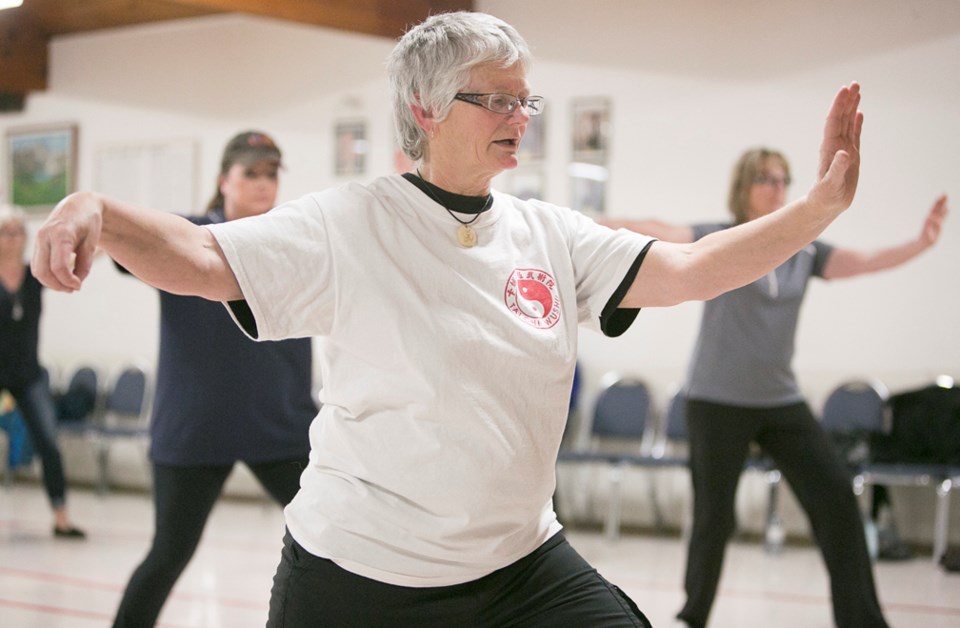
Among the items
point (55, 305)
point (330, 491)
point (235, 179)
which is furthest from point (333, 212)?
point (55, 305)

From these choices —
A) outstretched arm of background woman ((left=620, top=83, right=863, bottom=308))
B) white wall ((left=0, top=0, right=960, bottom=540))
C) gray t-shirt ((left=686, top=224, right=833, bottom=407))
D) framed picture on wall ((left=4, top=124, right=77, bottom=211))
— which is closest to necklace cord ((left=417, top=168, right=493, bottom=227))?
outstretched arm of background woman ((left=620, top=83, right=863, bottom=308))

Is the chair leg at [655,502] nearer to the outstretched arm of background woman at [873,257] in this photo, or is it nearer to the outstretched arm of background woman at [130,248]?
the outstretched arm of background woman at [873,257]

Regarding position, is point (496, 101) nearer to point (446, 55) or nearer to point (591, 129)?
point (446, 55)

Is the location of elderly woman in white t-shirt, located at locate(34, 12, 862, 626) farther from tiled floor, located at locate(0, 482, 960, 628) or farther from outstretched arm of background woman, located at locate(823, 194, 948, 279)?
tiled floor, located at locate(0, 482, 960, 628)

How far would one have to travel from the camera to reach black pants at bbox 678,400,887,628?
3.75 m

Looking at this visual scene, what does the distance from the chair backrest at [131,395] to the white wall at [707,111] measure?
0.48 m

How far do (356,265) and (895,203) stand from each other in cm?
600

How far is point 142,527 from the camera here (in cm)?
750

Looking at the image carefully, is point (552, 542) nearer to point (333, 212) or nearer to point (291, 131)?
point (333, 212)

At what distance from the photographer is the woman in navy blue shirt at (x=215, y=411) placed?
326 cm

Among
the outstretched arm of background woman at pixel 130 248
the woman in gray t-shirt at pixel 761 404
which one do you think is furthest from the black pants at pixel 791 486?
the outstretched arm of background woman at pixel 130 248

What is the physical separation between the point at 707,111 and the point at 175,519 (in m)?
5.38

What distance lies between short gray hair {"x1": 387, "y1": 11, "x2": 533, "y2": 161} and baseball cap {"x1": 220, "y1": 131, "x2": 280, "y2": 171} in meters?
1.53

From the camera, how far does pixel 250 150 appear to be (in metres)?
3.50
